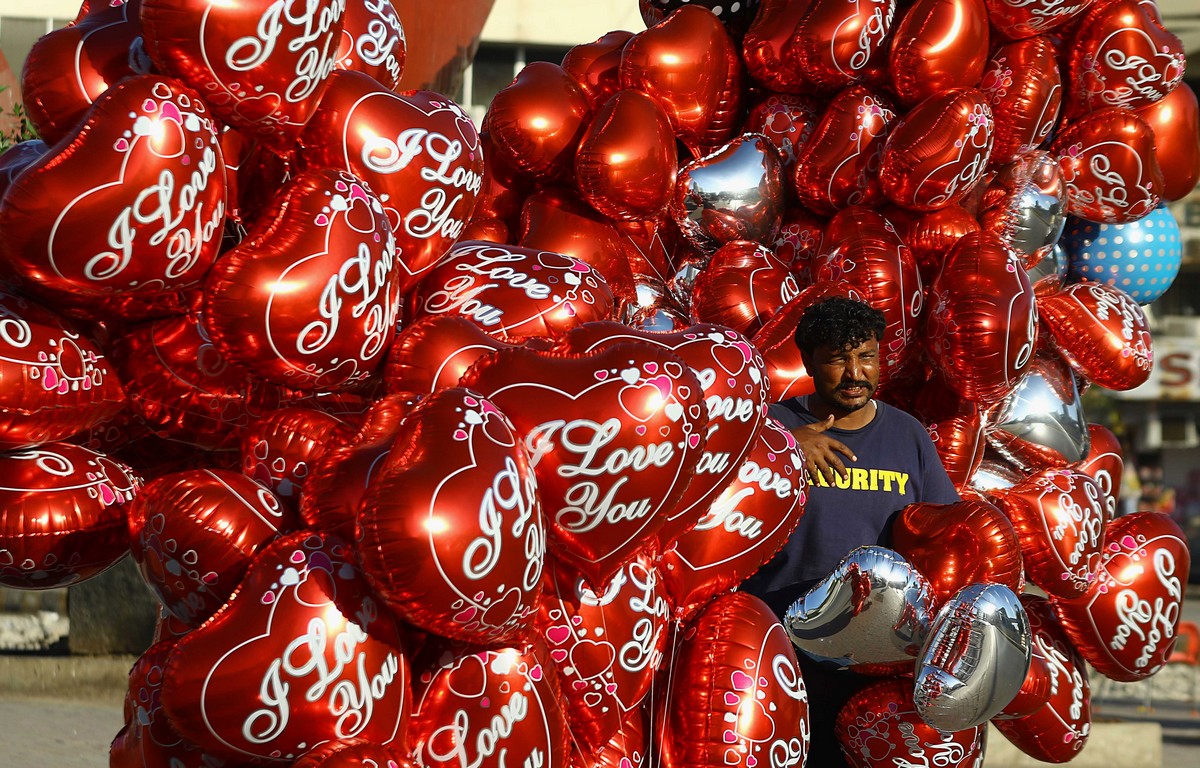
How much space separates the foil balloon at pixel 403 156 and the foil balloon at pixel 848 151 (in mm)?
1460

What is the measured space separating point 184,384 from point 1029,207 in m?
2.46

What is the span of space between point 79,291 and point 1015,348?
231 cm

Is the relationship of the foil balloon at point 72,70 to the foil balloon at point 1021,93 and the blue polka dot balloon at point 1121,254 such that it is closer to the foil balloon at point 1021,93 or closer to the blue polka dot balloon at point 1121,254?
the foil balloon at point 1021,93

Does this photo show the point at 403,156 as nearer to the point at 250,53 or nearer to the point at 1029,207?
the point at 250,53

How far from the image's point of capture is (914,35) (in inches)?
140

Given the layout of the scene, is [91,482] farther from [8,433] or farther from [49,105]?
[49,105]

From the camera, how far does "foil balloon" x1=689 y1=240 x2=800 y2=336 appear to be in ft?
11.4

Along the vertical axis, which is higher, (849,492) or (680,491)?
(680,491)

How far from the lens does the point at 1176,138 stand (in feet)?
13.4

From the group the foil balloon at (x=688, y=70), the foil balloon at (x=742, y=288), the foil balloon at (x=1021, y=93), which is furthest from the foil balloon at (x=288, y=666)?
the foil balloon at (x=1021, y=93)

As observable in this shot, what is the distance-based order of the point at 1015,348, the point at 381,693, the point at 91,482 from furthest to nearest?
the point at 1015,348 → the point at 91,482 → the point at 381,693

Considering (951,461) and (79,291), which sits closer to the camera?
(79,291)

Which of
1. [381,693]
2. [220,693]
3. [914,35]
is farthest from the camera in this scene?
[914,35]

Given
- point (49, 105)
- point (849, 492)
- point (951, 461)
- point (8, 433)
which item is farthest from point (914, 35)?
point (8, 433)
